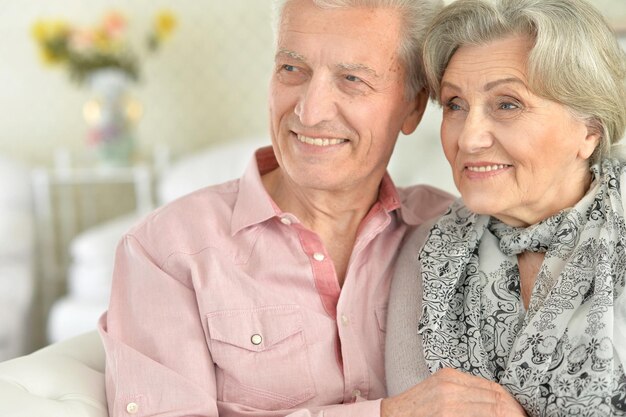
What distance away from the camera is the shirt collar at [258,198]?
159 centimetres

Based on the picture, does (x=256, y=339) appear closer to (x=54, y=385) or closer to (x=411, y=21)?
(x=54, y=385)

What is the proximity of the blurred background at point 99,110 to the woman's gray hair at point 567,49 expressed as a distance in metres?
2.32

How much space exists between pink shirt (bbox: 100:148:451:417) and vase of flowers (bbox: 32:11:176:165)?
244 centimetres

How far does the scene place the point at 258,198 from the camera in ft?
5.33

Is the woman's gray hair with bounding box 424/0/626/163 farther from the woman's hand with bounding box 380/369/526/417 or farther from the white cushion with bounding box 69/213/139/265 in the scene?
the white cushion with bounding box 69/213/139/265

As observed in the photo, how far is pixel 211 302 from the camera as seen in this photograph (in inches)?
59.3

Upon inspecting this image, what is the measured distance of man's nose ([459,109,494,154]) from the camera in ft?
4.67

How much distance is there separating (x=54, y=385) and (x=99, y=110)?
260 cm

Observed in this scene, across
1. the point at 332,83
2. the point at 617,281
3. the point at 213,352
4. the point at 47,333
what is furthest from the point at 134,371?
the point at 47,333

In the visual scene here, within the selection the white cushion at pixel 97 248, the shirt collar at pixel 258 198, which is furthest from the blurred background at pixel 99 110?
the shirt collar at pixel 258 198

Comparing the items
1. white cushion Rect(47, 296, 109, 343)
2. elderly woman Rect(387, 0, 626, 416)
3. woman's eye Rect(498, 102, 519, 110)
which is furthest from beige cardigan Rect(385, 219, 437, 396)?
white cushion Rect(47, 296, 109, 343)

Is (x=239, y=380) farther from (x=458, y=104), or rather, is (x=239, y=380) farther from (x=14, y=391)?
(x=458, y=104)

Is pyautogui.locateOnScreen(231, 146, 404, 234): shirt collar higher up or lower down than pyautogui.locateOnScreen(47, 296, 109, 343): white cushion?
higher up

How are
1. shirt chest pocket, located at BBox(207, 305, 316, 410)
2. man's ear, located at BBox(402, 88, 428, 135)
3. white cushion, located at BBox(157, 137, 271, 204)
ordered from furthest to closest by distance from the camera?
white cushion, located at BBox(157, 137, 271, 204)
man's ear, located at BBox(402, 88, 428, 135)
shirt chest pocket, located at BBox(207, 305, 316, 410)
